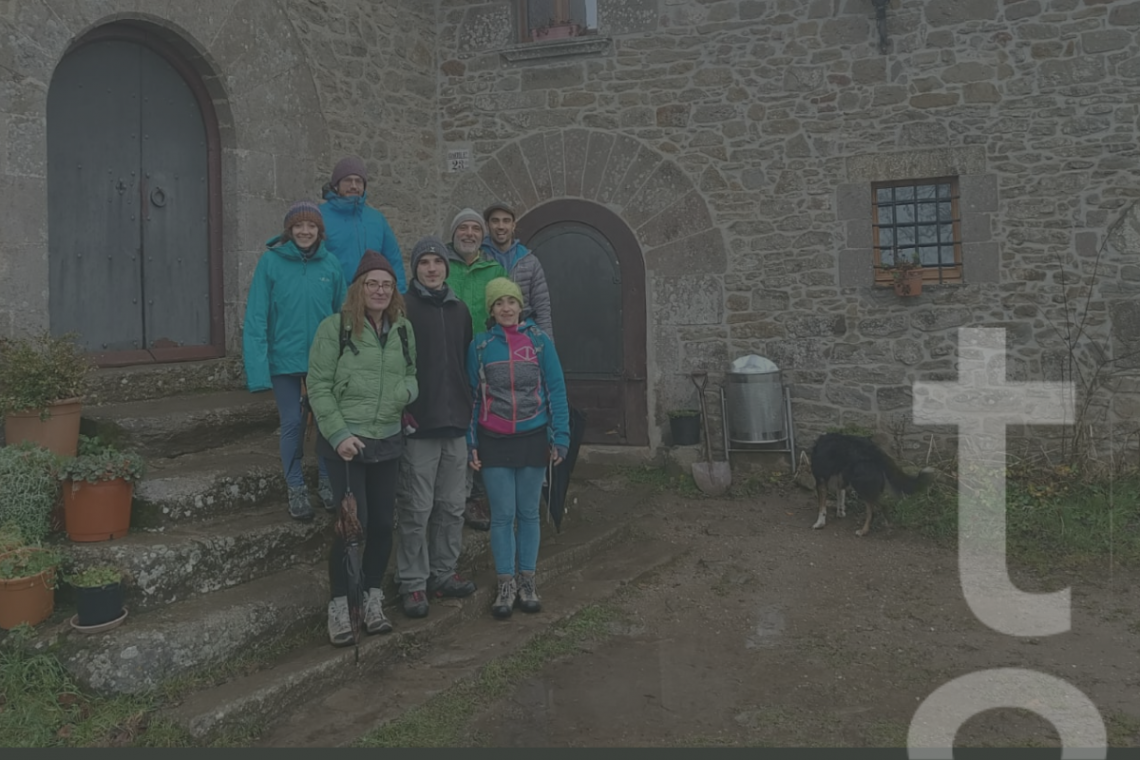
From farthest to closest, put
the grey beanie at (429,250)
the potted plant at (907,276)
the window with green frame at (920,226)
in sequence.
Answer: the window with green frame at (920,226) → the potted plant at (907,276) → the grey beanie at (429,250)

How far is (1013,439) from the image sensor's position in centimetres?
694

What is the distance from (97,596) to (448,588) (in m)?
1.59

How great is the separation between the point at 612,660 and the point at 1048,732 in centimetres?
173

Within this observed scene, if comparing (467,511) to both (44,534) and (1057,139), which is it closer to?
(44,534)

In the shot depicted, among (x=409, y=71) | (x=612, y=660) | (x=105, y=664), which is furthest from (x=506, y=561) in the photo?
(x=409, y=71)

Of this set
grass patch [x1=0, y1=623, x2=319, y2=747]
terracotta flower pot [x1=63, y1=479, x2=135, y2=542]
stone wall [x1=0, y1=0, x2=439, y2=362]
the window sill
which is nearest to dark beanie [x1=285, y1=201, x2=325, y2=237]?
terracotta flower pot [x1=63, y1=479, x2=135, y2=542]

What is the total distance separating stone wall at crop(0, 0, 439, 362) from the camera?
15.8 ft

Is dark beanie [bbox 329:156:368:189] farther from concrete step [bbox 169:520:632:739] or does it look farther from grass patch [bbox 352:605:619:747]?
grass patch [bbox 352:605:619:747]

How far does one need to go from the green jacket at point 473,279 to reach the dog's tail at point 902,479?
312 cm

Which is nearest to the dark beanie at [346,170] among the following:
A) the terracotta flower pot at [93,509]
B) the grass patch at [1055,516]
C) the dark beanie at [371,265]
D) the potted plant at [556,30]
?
the dark beanie at [371,265]

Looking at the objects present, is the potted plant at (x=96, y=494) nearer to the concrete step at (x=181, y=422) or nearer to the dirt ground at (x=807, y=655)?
the concrete step at (x=181, y=422)

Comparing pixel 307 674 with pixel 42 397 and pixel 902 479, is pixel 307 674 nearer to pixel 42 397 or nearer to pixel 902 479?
pixel 42 397

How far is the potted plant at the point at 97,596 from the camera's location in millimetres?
3445

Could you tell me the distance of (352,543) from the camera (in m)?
3.77
